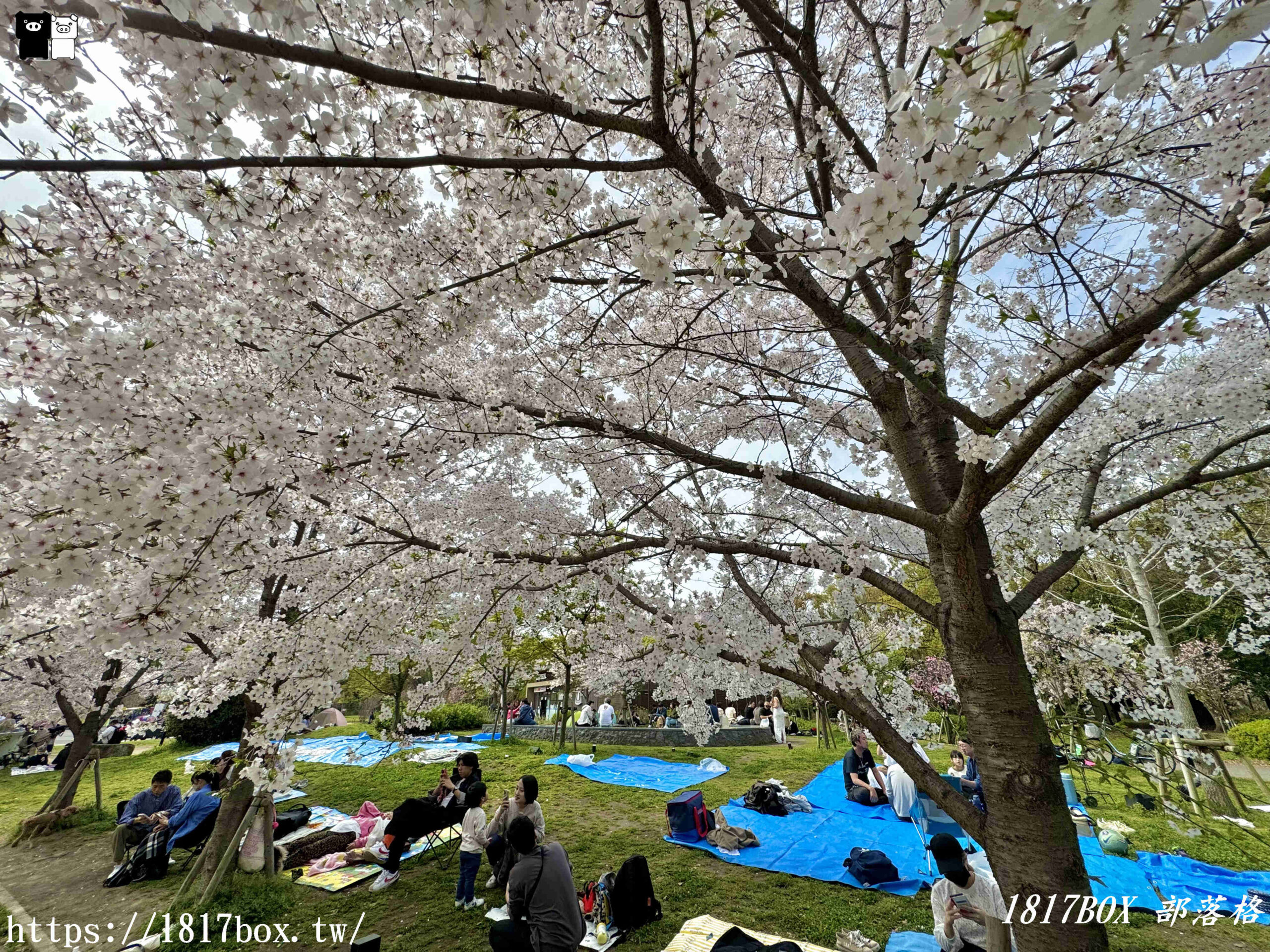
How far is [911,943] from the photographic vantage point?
4.13 m

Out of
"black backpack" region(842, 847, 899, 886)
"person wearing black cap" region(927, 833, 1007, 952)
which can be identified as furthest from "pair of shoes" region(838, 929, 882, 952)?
"black backpack" region(842, 847, 899, 886)

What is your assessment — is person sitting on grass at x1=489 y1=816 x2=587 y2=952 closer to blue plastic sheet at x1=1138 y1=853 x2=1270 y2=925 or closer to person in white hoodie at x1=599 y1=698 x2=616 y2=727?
blue plastic sheet at x1=1138 y1=853 x2=1270 y2=925

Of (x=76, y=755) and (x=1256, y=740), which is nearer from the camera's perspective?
(x=76, y=755)

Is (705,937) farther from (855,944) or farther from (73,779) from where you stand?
(73,779)

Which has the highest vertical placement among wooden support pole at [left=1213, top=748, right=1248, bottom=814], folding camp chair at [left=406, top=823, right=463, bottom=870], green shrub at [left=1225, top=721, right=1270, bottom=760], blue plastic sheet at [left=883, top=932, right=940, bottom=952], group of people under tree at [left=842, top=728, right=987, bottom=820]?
wooden support pole at [left=1213, top=748, right=1248, bottom=814]

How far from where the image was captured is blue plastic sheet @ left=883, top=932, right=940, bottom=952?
406 cm

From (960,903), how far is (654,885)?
3.18 metres

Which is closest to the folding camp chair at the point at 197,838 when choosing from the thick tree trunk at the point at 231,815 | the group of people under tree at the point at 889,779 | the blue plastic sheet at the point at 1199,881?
the thick tree trunk at the point at 231,815

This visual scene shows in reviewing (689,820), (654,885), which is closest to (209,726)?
(689,820)

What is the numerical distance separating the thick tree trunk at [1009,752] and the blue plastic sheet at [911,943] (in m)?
2.07

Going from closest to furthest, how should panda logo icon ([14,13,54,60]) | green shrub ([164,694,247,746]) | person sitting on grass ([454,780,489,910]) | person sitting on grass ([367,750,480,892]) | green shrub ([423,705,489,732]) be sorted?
panda logo icon ([14,13,54,60])
person sitting on grass ([454,780,489,910])
person sitting on grass ([367,750,480,892])
green shrub ([164,694,247,746])
green shrub ([423,705,489,732])

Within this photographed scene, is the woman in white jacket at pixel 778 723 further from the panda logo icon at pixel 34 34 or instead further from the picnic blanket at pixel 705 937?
the panda logo icon at pixel 34 34

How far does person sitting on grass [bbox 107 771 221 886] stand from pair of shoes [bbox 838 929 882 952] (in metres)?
7.28

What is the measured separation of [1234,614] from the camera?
540 inches
